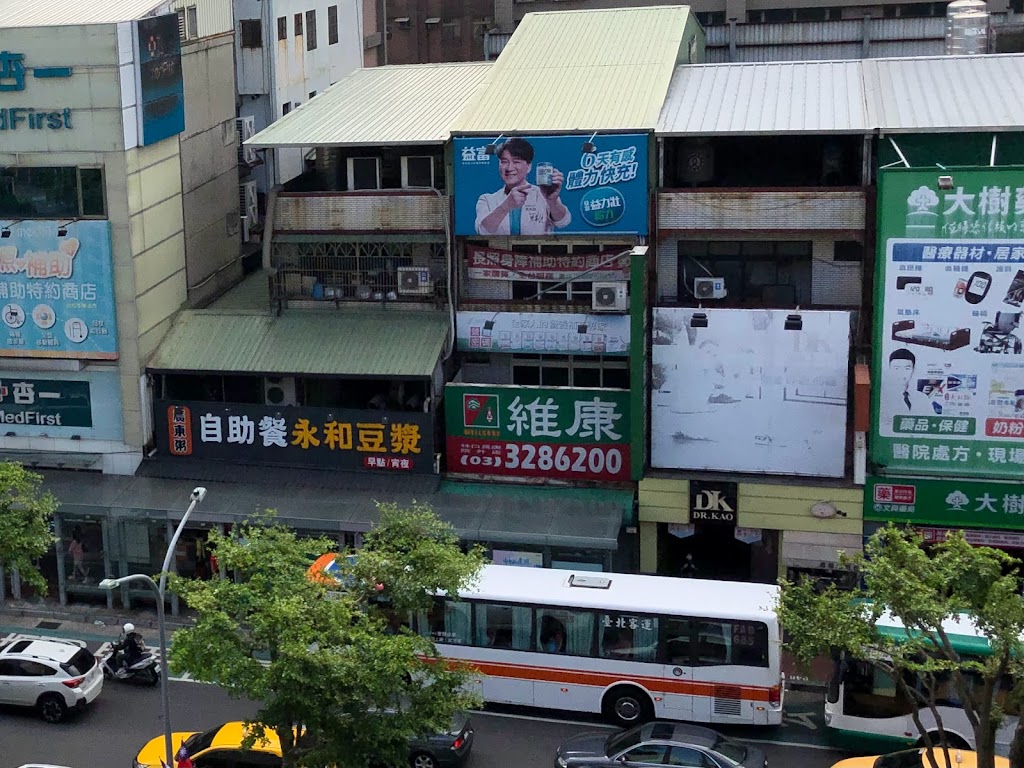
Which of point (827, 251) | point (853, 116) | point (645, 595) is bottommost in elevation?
point (645, 595)

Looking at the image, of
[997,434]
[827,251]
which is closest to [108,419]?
[827,251]

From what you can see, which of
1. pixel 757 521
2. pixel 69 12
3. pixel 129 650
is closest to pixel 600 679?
pixel 757 521

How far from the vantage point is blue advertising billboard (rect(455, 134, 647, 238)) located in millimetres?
31916

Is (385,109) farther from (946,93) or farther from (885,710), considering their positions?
(885,710)

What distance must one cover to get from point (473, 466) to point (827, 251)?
32.9 feet

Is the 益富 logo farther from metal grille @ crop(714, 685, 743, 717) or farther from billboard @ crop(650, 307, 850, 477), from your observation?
metal grille @ crop(714, 685, 743, 717)

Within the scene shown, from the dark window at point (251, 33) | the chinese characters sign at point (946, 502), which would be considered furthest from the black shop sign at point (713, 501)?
the dark window at point (251, 33)

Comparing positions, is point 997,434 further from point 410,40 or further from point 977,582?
point 410,40

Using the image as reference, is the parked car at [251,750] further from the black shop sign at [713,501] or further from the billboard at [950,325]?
the billboard at [950,325]

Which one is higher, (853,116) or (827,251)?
(853,116)

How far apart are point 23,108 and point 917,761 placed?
82.1 ft

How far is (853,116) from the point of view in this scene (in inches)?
1248

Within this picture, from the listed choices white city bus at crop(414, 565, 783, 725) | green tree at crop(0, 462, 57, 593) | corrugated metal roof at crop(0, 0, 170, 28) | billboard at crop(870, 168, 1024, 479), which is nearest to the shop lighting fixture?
billboard at crop(870, 168, 1024, 479)

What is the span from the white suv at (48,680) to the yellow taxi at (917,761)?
15.0 m
